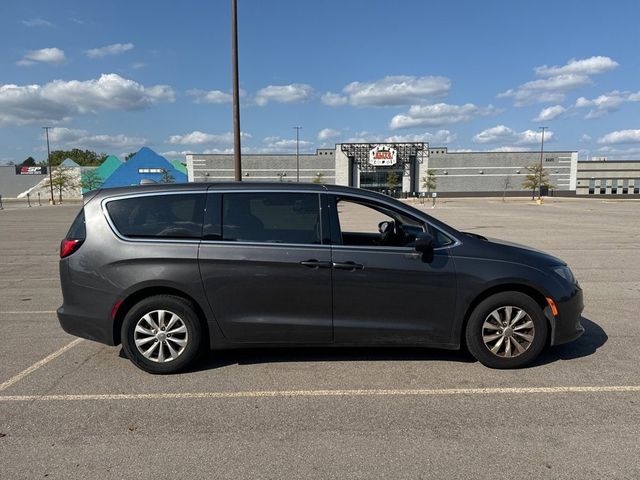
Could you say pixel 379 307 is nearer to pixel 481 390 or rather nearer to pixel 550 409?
pixel 481 390

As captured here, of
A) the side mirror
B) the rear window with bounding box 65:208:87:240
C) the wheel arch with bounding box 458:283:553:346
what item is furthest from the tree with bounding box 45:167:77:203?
the wheel arch with bounding box 458:283:553:346

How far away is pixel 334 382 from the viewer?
405 centimetres

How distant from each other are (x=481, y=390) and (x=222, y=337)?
2341mm

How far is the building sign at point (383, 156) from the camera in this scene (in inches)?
3450

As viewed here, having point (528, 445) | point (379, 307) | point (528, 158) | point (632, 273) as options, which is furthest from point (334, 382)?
point (528, 158)

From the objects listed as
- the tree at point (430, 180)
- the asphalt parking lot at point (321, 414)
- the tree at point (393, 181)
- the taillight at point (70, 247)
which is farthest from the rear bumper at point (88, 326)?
the tree at point (393, 181)

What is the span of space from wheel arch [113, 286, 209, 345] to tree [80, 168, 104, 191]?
9193cm

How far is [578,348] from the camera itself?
484cm

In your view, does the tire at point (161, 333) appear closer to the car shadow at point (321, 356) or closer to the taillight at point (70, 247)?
the car shadow at point (321, 356)

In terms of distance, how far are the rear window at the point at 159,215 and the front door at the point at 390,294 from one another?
4.44 ft

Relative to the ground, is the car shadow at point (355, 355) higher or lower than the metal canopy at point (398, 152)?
lower

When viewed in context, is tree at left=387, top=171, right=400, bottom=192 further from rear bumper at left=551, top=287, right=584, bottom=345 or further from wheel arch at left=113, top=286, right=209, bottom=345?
wheel arch at left=113, top=286, right=209, bottom=345

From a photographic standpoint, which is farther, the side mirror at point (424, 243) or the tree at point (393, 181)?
the tree at point (393, 181)

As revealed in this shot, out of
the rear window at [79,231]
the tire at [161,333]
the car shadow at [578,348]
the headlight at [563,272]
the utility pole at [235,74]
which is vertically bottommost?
the car shadow at [578,348]
